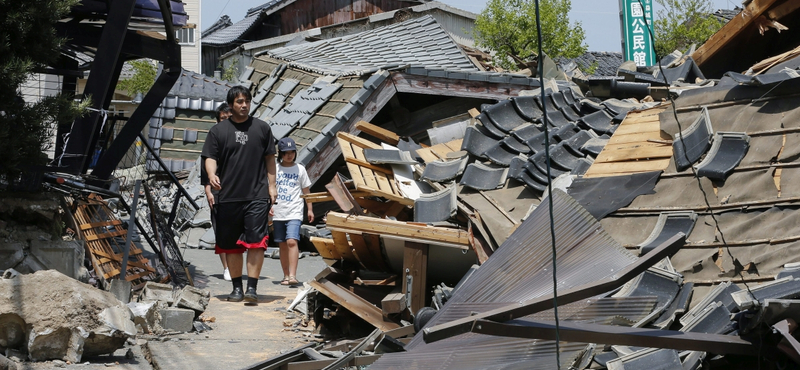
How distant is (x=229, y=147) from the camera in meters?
7.58

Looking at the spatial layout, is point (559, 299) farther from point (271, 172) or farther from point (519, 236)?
point (271, 172)

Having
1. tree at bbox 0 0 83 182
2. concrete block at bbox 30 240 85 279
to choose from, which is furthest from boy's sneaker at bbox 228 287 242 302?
tree at bbox 0 0 83 182

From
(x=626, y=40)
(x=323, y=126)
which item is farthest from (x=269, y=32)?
(x=323, y=126)

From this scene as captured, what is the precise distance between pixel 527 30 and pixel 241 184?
2340 centimetres

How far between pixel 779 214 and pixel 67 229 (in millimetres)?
5595

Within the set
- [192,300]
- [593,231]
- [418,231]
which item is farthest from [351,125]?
[593,231]

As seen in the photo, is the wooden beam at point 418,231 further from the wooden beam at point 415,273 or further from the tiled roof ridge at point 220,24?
the tiled roof ridge at point 220,24

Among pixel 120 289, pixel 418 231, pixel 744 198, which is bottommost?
pixel 120 289

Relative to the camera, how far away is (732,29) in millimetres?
9320

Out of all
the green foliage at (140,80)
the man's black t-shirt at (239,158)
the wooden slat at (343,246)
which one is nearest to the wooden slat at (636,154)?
the wooden slat at (343,246)

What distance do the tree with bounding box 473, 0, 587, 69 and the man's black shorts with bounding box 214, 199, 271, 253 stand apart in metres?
22.4

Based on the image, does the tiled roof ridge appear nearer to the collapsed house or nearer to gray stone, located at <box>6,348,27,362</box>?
the collapsed house

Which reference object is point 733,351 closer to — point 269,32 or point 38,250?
point 38,250

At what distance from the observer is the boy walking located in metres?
8.71
